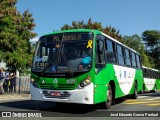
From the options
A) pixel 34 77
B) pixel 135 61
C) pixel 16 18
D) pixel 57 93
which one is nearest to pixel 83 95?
pixel 57 93

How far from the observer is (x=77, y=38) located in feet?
38.3

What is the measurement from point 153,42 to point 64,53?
99162mm

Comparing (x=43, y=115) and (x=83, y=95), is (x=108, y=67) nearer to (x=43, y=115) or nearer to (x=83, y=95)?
(x=83, y=95)

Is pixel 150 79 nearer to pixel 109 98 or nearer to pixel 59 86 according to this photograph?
pixel 109 98

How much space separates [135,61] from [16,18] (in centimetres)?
1196

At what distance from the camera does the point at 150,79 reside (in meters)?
35.6

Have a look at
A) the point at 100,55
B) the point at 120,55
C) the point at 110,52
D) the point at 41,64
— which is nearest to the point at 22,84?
the point at 120,55

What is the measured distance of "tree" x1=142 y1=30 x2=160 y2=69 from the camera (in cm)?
10512

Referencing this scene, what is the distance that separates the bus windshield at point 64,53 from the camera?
36.3 ft

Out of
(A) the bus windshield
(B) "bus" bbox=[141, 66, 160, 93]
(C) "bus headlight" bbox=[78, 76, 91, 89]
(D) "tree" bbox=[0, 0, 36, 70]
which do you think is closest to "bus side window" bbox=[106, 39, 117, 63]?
(A) the bus windshield

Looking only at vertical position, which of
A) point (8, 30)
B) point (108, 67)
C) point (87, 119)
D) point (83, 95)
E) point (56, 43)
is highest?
point (8, 30)

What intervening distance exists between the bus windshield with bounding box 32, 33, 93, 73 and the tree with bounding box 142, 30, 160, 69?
3743 inches

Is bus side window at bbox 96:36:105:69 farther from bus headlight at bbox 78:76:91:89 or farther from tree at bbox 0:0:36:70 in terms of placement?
tree at bbox 0:0:36:70

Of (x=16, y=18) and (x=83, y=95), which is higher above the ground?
(x=16, y=18)
